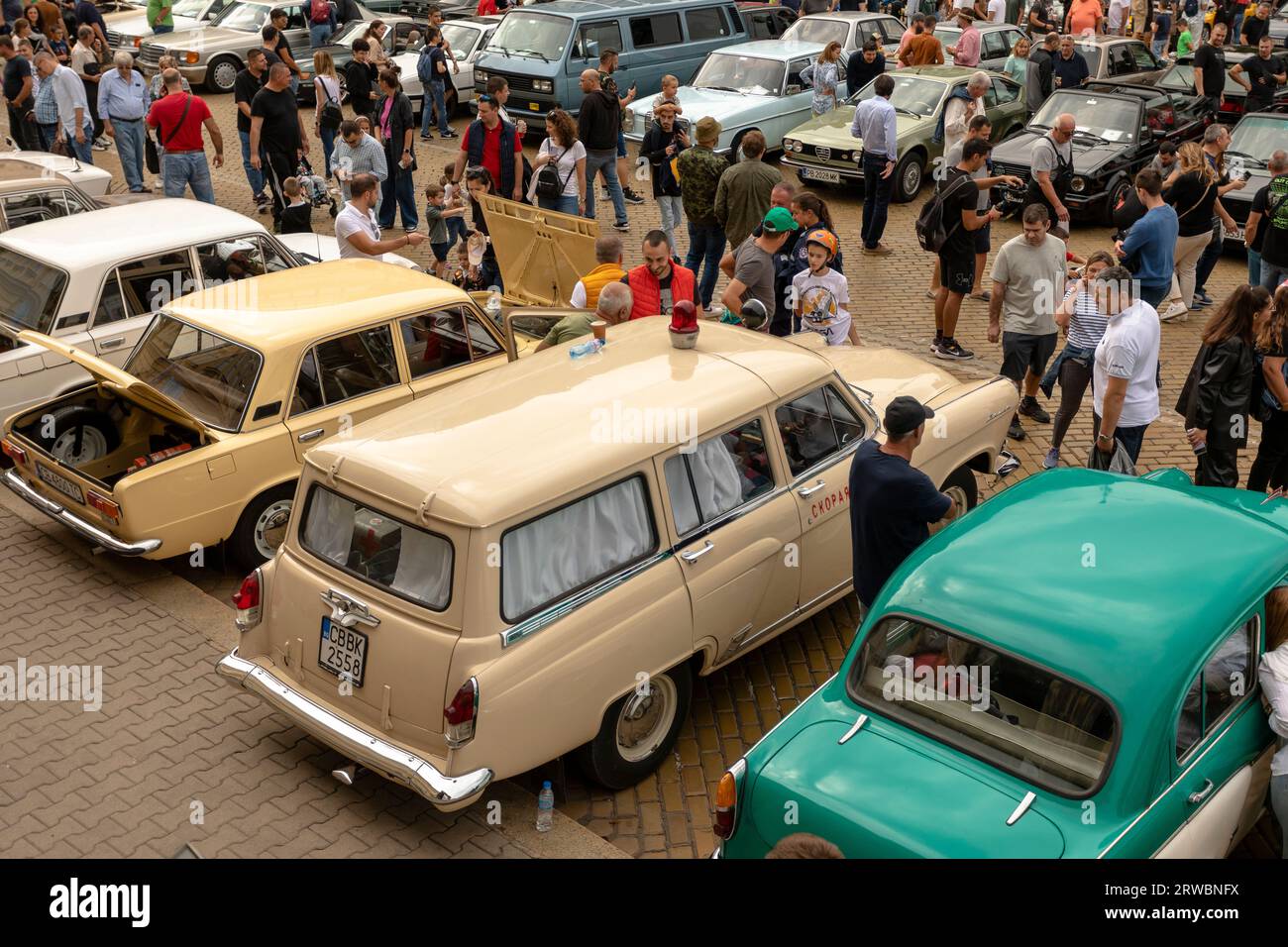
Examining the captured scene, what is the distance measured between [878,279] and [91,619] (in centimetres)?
917

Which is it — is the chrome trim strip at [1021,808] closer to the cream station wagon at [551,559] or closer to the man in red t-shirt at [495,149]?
the cream station wagon at [551,559]

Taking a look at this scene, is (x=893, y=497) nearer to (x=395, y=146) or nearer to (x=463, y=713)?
(x=463, y=713)

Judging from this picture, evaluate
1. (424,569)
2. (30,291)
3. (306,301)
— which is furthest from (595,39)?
(424,569)

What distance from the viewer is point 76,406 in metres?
8.02

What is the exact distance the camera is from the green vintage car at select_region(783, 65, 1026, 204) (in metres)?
16.1

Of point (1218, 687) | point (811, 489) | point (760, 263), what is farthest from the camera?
point (760, 263)

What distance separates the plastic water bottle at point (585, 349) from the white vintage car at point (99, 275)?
153 inches

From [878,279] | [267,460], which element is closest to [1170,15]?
[878,279]

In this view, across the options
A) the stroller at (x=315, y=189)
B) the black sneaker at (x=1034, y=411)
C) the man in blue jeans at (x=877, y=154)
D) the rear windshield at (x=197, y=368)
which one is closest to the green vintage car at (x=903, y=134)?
the man in blue jeans at (x=877, y=154)

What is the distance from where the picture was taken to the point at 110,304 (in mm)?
9047

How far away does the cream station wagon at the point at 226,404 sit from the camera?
7359mm

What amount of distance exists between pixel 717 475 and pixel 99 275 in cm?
528
